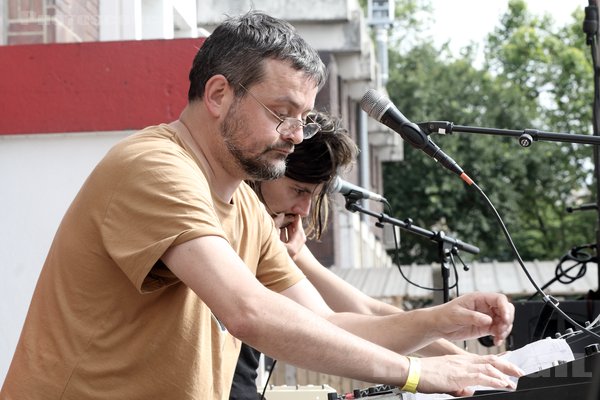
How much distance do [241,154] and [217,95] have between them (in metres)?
0.19

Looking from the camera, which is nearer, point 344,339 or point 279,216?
point 344,339

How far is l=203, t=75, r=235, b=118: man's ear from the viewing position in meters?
2.96

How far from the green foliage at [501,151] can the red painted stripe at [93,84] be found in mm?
21099

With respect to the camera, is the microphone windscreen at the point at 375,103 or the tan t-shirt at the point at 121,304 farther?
the microphone windscreen at the point at 375,103

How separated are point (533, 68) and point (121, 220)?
3470 centimetres

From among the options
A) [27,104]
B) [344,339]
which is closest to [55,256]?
[344,339]

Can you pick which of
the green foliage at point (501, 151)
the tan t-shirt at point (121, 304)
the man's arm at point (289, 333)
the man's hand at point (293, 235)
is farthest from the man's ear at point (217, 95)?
the green foliage at point (501, 151)

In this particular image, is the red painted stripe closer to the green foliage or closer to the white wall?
the white wall

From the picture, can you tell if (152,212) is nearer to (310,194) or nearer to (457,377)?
(457,377)

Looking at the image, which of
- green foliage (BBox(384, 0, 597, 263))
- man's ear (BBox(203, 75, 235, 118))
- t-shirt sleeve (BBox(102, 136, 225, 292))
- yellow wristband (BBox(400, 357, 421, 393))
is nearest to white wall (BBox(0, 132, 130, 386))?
man's ear (BBox(203, 75, 235, 118))

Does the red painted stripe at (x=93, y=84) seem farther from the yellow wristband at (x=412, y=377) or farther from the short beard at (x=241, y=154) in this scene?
the yellow wristband at (x=412, y=377)

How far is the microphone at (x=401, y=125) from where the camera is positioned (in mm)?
3375

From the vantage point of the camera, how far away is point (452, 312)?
3.05m

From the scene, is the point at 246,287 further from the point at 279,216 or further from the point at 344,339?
the point at 279,216
